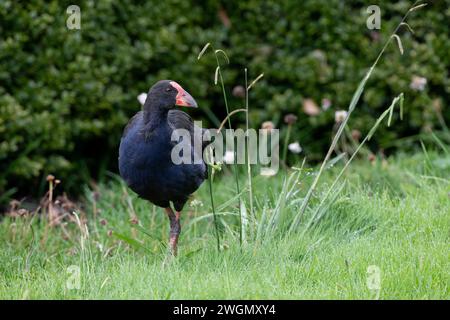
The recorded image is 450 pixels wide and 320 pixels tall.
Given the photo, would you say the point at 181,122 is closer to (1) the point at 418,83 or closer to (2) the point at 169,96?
(2) the point at 169,96

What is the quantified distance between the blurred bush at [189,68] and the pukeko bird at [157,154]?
1.55 m

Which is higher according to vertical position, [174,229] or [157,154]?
[157,154]

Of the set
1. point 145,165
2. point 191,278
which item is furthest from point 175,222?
point 191,278

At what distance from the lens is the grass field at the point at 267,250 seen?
3.69 metres

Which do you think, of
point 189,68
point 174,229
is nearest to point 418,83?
point 189,68

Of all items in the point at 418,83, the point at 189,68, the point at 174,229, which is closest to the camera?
the point at 174,229

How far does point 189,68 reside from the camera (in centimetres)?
646

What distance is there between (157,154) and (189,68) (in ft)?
7.95

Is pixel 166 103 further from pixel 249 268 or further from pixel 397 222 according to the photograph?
pixel 397 222

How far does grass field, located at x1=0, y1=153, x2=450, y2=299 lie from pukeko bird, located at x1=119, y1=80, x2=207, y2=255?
17 cm

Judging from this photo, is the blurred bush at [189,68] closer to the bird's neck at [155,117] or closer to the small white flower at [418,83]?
the small white flower at [418,83]

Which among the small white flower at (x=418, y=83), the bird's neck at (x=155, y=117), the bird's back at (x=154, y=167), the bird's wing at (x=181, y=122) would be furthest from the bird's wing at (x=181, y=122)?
the small white flower at (x=418, y=83)

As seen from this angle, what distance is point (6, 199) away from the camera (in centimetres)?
585
